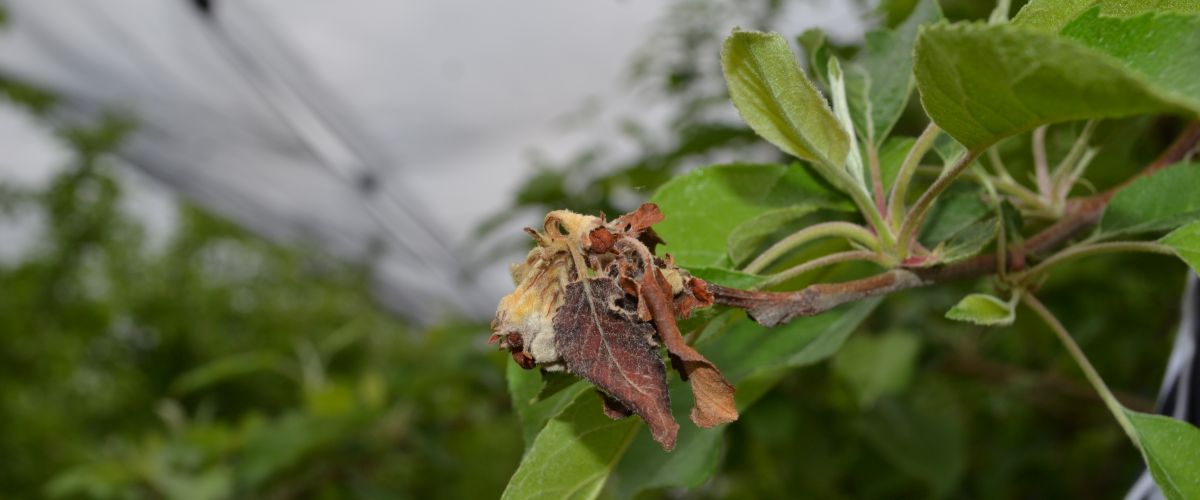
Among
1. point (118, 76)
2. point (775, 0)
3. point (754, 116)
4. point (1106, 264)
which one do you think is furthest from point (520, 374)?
point (118, 76)

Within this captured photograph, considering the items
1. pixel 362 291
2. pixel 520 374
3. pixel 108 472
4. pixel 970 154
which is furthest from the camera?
pixel 362 291

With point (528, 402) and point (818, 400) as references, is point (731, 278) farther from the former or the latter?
point (818, 400)

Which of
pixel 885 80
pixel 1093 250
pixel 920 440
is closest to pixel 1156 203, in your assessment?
pixel 1093 250

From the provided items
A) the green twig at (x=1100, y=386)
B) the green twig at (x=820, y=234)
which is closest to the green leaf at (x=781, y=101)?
the green twig at (x=820, y=234)

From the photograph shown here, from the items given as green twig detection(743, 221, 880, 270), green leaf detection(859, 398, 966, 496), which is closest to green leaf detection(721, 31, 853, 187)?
green twig detection(743, 221, 880, 270)

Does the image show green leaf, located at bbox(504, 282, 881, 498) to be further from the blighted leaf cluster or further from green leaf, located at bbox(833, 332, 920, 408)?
green leaf, located at bbox(833, 332, 920, 408)

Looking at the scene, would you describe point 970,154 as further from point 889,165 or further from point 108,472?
point 108,472

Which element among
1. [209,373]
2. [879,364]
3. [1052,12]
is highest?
[209,373]
